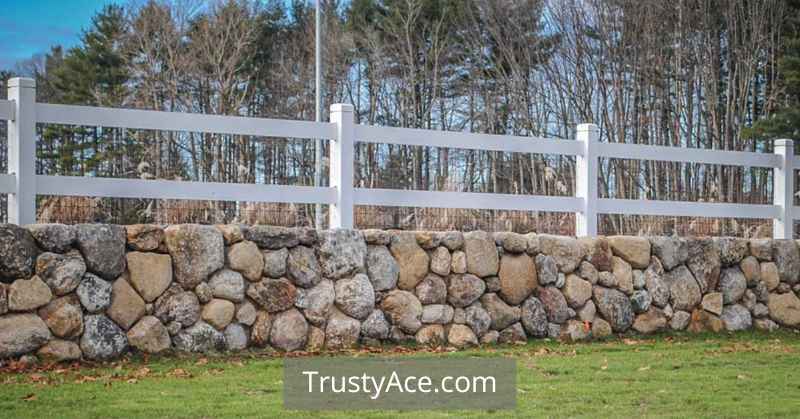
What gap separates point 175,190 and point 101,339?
1.34m

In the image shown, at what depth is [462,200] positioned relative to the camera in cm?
1041

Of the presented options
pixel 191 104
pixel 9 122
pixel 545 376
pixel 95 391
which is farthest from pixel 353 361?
pixel 191 104

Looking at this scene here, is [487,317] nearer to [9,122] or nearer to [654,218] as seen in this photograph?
[654,218]

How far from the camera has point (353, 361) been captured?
28.6 feet

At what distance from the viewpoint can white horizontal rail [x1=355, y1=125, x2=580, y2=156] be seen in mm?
9938

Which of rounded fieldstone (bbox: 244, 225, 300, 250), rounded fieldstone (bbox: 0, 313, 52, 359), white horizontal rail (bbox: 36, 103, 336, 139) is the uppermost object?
white horizontal rail (bbox: 36, 103, 336, 139)

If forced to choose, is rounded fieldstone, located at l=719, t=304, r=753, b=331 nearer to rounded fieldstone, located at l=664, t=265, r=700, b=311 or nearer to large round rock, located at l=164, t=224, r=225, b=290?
rounded fieldstone, located at l=664, t=265, r=700, b=311

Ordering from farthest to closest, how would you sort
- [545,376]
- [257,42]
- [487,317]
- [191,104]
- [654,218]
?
[257,42] → [191,104] → [654,218] → [487,317] → [545,376]

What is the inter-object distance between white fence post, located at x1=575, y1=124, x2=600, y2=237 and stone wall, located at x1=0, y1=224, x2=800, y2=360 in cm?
23

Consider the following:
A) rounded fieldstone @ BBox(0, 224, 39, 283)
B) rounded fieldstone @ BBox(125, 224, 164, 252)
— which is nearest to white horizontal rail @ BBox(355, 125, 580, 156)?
rounded fieldstone @ BBox(125, 224, 164, 252)

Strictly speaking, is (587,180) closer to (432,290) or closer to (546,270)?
(546,270)

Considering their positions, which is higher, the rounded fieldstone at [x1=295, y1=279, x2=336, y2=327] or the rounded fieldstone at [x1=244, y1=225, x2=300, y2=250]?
the rounded fieldstone at [x1=244, y1=225, x2=300, y2=250]

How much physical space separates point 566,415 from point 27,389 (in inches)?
137

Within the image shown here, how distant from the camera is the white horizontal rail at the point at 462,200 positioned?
32.5 ft
